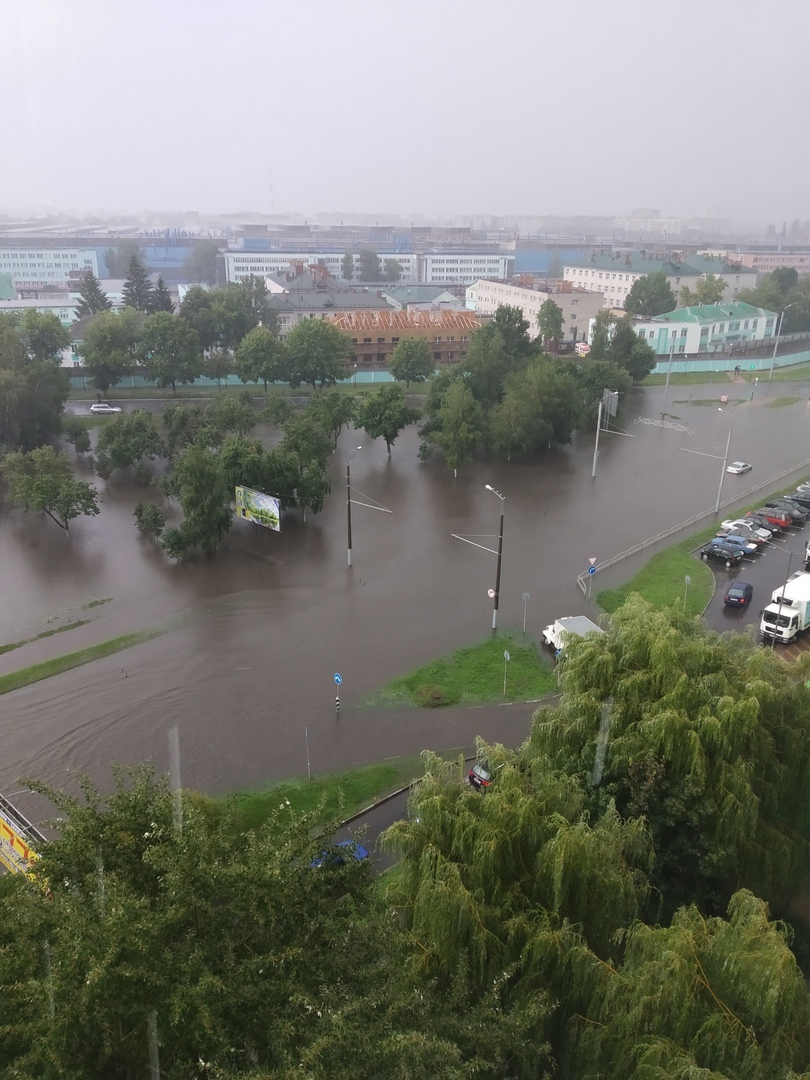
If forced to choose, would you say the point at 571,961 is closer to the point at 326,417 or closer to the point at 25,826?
the point at 25,826

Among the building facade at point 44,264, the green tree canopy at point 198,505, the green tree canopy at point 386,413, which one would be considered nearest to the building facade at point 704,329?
the green tree canopy at point 386,413

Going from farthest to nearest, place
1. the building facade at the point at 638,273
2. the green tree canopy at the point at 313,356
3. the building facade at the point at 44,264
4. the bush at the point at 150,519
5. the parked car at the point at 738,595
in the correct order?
the building facade at the point at 44,264 < the building facade at the point at 638,273 < the green tree canopy at the point at 313,356 < the bush at the point at 150,519 < the parked car at the point at 738,595

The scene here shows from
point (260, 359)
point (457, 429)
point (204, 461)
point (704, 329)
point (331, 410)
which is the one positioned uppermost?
point (704, 329)

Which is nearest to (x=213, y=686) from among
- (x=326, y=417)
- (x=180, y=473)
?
(x=180, y=473)

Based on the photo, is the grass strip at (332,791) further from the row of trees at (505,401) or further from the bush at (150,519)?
the row of trees at (505,401)

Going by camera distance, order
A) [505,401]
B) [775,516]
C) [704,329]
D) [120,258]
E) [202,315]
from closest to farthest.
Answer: [775,516]
[505,401]
[202,315]
[704,329]
[120,258]

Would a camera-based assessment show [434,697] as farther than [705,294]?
No

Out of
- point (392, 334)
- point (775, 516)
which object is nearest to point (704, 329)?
point (392, 334)

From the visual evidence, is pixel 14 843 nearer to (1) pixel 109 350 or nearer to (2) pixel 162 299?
(1) pixel 109 350
